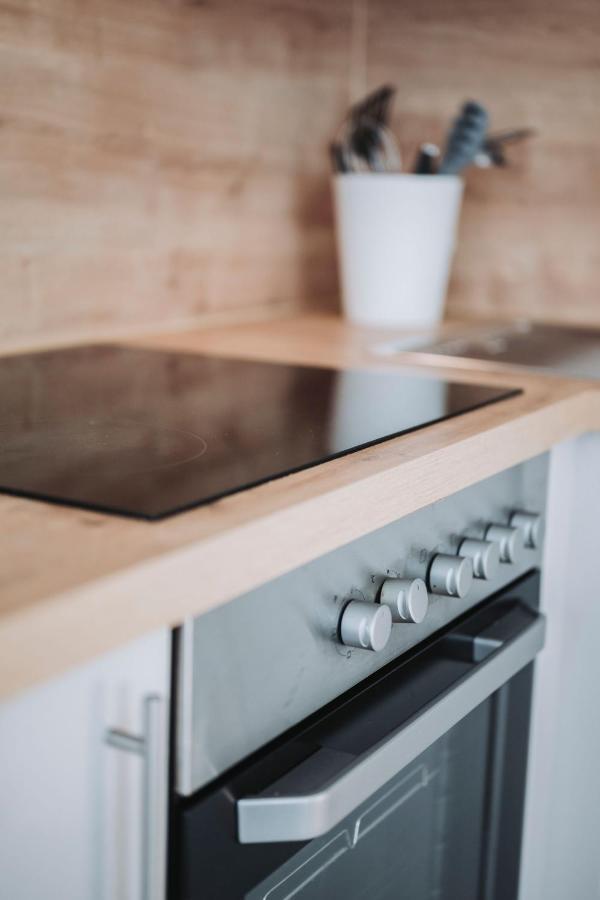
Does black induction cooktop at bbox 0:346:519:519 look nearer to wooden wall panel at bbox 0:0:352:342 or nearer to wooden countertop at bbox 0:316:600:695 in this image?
wooden countertop at bbox 0:316:600:695

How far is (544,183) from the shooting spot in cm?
168

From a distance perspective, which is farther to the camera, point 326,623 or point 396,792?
point 396,792

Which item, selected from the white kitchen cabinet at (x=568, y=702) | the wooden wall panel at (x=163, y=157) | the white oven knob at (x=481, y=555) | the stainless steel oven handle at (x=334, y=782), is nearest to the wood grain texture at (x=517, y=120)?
the wooden wall panel at (x=163, y=157)

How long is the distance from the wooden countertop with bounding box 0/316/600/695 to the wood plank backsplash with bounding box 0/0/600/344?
596 millimetres

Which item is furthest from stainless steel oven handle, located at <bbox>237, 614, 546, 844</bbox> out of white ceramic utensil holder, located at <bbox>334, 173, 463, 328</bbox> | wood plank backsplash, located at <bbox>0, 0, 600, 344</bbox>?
white ceramic utensil holder, located at <bbox>334, 173, 463, 328</bbox>

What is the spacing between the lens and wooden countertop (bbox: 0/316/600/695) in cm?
50

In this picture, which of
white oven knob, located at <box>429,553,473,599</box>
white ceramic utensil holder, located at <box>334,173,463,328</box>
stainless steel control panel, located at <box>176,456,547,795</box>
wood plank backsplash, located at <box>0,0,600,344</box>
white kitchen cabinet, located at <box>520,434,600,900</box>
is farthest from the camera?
white ceramic utensil holder, located at <box>334,173,463,328</box>

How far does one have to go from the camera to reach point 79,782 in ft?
1.90

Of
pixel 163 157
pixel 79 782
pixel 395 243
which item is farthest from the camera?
pixel 395 243

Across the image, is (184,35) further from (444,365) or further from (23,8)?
(444,365)

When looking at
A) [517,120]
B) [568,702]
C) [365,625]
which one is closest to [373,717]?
[365,625]

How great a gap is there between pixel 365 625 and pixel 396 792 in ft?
0.80

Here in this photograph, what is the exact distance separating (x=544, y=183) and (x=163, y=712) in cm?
129

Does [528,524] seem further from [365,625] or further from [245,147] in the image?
[245,147]
